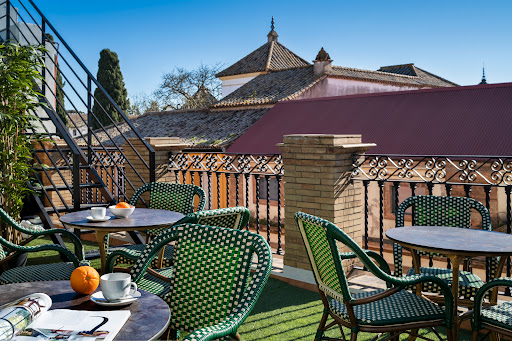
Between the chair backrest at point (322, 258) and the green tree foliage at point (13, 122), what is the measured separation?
320 centimetres

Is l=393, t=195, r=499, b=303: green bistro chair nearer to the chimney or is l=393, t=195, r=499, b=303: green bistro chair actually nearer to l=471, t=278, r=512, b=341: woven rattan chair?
l=471, t=278, r=512, b=341: woven rattan chair

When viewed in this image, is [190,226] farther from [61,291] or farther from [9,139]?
[9,139]

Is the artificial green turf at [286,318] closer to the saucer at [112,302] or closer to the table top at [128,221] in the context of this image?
the table top at [128,221]

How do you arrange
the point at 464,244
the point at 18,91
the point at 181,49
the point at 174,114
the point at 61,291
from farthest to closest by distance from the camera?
the point at 181,49 → the point at 174,114 → the point at 18,91 → the point at 464,244 → the point at 61,291

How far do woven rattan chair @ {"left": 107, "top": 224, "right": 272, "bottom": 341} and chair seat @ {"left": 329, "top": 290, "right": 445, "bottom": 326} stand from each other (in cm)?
64

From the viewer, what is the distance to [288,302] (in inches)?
172

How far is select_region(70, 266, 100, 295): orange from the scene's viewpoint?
76.3 inches

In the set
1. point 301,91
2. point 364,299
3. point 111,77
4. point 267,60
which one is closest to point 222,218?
point 364,299

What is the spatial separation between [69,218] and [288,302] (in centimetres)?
192

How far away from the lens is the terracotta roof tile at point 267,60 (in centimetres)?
3166

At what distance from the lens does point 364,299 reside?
252 cm

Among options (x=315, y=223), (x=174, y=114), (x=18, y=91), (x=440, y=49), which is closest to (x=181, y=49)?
(x=174, y=114)

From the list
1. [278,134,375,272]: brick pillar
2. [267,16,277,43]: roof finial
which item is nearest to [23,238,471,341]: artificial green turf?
[278,134,375,272]: brick pillar

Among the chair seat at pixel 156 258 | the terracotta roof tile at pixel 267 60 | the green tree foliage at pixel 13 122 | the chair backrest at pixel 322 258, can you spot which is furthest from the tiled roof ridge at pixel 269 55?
the chair backrest at pixel 322 258
